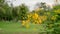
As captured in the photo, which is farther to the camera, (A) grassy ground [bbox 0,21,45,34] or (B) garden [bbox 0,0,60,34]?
(A) grassy ground [bbox 0,21,45,34]

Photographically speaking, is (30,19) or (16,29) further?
(16,29)

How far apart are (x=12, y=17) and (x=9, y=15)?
442mm

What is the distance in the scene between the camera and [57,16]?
1.94 meters

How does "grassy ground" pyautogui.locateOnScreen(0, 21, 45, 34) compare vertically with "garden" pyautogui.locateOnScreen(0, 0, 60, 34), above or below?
below

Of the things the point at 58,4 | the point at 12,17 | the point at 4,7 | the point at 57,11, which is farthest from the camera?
the point at 12,17

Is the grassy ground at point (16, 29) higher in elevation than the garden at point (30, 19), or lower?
lower

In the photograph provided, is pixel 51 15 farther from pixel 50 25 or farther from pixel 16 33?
pixel 16 33

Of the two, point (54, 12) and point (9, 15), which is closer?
point (54, 12)

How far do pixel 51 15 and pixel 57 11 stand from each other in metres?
0.09

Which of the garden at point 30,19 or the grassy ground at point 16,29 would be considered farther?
the grassy ground at point 16,29

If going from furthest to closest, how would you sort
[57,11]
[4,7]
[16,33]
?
1. [4,7]
2. [16,33]
3. [57,11]

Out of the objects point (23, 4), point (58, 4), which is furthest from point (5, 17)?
point (58, 4)

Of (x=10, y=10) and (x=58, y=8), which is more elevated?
(x=58, y=8)

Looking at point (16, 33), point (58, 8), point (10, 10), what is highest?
point (58, 8)
